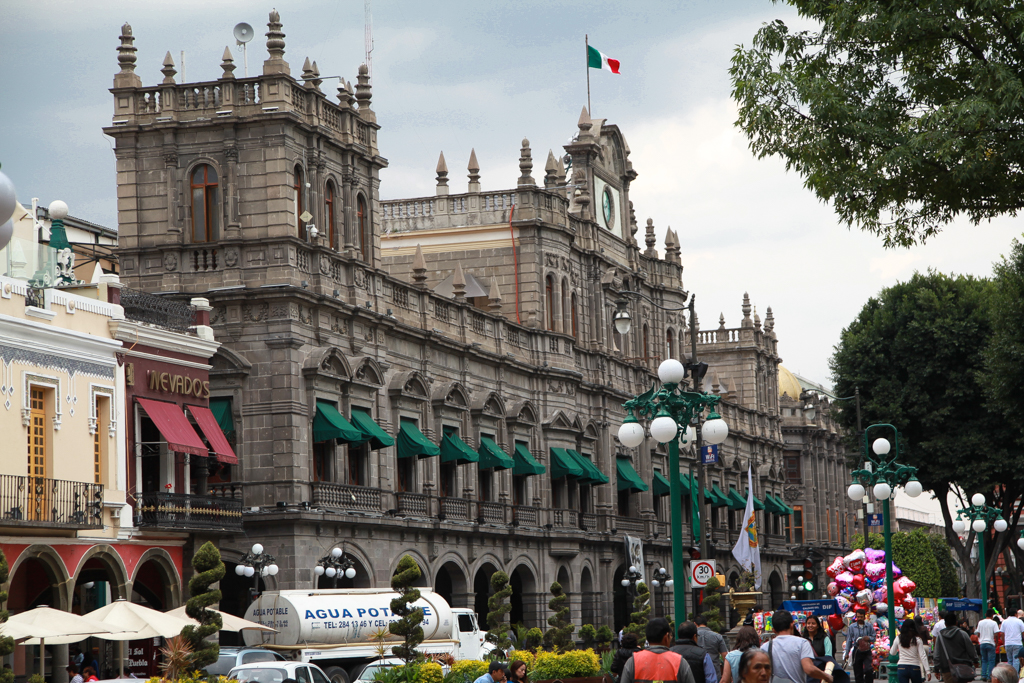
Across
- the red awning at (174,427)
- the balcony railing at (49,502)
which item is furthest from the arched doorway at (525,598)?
the balcony railing at (49,502)

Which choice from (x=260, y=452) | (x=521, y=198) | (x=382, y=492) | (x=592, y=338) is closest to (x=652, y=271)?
(x=592, y=338)

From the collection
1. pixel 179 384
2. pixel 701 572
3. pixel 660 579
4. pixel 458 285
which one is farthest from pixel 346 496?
pixel 660 579

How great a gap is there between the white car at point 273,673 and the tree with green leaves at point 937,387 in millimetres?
28935

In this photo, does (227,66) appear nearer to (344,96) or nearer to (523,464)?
(344,96)

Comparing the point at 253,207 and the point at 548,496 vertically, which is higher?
the point at 253,207

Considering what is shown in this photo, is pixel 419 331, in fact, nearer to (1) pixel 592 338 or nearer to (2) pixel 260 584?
(2) pixel 260 584

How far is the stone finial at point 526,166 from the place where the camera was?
50625 mm

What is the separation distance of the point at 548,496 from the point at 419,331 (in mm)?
10586

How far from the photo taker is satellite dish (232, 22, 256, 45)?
3731 centimetres

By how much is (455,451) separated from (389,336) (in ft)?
14.3

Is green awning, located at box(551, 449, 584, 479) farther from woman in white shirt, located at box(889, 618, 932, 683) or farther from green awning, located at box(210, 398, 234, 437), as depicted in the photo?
woman in white shirt, located at box(889, 618, 932, 683)

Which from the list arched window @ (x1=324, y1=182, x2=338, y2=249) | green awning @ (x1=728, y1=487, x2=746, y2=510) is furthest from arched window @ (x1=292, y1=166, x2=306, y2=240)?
green awning @ (x1=728, y1=487, x2=746, y2=510)

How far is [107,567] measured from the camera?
30703mm

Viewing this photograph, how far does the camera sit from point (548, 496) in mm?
49312
